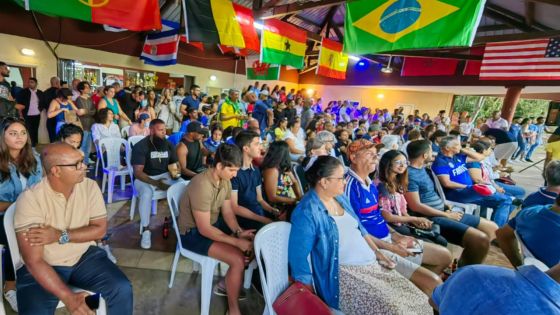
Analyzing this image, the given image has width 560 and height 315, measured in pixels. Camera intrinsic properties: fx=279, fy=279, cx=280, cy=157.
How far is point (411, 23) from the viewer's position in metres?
3.81

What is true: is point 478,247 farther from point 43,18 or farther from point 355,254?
point 43,18

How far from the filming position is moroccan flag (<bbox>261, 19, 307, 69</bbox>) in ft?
20.4

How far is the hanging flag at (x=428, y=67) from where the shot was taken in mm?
11287

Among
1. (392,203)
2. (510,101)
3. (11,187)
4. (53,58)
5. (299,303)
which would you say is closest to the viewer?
(299,303)

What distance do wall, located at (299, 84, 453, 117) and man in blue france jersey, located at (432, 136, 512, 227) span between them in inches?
490

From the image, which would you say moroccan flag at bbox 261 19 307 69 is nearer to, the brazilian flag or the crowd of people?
the brazilian flag

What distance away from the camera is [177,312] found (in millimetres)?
2020

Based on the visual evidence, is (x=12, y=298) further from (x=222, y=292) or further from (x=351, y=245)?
(x=351, y=245)

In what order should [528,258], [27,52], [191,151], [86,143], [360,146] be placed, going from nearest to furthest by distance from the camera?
[528,258] → [360,146] → [191,151] → [86,143] → [27,52]

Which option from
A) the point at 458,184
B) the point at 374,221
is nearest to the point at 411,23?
the point at 458,184

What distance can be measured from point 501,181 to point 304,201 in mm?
4369

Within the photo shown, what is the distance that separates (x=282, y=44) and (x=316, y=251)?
5893mm

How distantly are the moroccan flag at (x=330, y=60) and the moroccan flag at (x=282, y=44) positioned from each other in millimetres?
1092

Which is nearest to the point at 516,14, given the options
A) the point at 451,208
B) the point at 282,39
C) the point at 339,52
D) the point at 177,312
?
the point at 339,52
